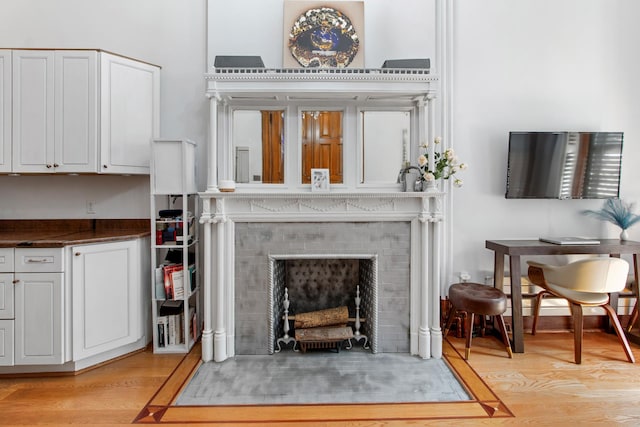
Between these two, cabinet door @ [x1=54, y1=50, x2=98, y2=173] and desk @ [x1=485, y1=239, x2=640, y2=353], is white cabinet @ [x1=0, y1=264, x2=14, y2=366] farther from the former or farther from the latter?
desk @ [x1=485, y1=239, x2=640, y2=353]

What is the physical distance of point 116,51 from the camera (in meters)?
3.11

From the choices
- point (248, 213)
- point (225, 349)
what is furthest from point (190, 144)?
point (225, 349)

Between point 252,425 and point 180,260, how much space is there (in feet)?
4.98

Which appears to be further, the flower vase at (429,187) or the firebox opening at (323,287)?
the firebox opening at (323,287)

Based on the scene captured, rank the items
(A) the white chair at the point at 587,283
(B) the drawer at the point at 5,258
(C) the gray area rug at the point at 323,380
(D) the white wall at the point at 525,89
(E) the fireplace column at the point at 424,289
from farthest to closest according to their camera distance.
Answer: (D) the white wall at the point at 525,89 < (E) the fireplace column at the point at 424,289 < (A) the white chair at the point at 587,283 < (B) the drawer at the point at 5,258 < (C) the gray area rug at the point at 323,380

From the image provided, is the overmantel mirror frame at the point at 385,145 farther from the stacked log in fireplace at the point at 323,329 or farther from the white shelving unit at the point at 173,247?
the white shelving unit at the point at 173,247

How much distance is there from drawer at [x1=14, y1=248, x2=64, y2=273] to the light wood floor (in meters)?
0.79

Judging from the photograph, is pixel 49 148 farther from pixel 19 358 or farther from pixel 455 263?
pixel 455 263

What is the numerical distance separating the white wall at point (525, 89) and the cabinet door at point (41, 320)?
3256 mm

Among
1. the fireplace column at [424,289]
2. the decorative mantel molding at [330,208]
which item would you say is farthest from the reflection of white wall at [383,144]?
the fireplace column at [424,289]

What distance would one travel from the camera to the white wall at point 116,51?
3.06 m

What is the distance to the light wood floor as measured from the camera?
2.00 meters

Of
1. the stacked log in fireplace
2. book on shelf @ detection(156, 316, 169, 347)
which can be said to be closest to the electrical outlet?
book on shelf @ detection(156, 316, 169, 347)

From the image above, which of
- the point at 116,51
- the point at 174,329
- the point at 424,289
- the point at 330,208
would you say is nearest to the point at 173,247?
the point at 174,329
